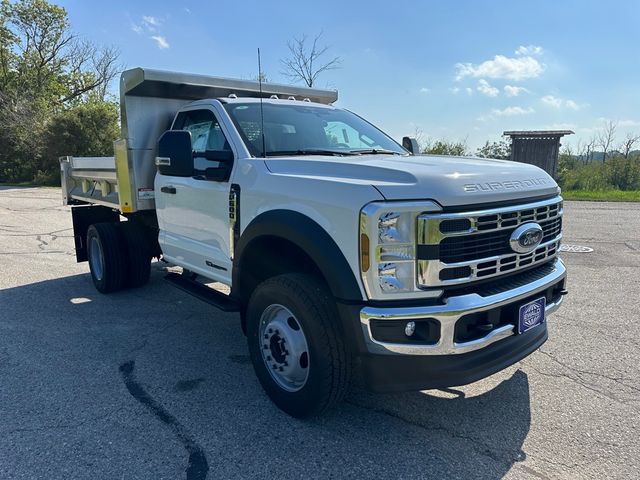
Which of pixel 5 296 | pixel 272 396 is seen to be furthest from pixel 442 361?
pixel 5 296

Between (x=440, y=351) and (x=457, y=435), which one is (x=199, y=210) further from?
(x=457, y=435)

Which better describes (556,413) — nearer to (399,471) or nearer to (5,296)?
(399,471)

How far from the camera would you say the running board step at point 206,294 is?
392 centimetres

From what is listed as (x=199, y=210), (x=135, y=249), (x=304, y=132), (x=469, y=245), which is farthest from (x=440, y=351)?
(x=135, y=249)

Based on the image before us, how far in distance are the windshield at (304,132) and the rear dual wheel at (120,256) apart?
8.78ft

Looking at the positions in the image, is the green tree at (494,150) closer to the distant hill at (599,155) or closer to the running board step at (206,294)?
the distant hill at (599,155)

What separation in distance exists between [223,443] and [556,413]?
2.18 metres

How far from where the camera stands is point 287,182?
317cm

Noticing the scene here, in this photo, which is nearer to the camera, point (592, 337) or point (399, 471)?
point (399, 471)

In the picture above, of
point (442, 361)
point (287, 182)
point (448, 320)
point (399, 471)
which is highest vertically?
point (287, 182)

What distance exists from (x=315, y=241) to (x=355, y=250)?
0.30 m

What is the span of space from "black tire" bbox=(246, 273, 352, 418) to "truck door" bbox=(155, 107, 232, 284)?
3.39 ft

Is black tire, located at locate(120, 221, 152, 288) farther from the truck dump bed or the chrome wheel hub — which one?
the chrome wheel hub

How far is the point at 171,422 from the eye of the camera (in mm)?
3107
